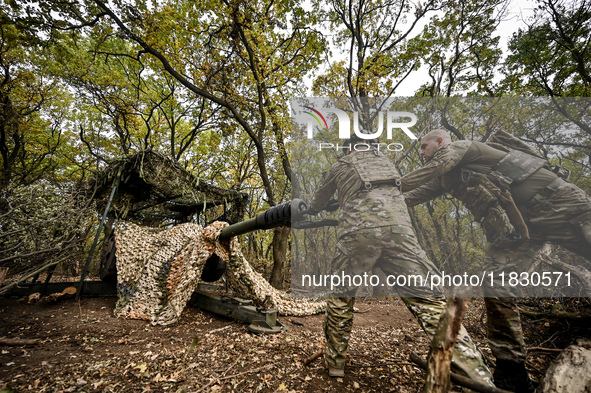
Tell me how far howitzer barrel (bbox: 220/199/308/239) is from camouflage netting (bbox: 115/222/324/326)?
502 mm

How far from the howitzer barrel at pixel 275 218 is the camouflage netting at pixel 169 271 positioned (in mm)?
502

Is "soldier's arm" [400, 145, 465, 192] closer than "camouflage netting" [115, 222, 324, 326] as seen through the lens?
Yes

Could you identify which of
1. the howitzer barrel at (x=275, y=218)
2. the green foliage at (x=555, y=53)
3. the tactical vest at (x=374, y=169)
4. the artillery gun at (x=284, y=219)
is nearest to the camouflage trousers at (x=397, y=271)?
the artillery gun at (x=284, y=219)

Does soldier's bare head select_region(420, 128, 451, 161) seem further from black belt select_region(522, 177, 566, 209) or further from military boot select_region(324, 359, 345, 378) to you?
military boot select_region(324, 359, 345, 378)

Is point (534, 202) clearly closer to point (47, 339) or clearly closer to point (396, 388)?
point (396, 388)

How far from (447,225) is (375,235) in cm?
67

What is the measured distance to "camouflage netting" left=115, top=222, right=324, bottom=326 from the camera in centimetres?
433

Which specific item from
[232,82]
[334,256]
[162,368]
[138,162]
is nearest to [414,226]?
[334,256]

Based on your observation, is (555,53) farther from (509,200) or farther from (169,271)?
(169,271)

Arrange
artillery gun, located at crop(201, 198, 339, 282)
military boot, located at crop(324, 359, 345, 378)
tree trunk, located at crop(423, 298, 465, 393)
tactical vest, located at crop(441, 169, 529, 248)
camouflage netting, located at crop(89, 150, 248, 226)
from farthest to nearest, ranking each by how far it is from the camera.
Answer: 1. camouflage netting, located at crop(89, 150, 248, 226)
2. artillery gun, located at crop(201, 198, 339, 282)
3. military boot, located at crop(324, 359, 345, 378)
4. tactical vest, located at crop(441, 169, 529, 248)
5. tree trunk, located at crop(423, 298, 465, 393)

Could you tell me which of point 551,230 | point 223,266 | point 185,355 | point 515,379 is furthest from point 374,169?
point 223,266

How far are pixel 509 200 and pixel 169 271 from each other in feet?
17.2

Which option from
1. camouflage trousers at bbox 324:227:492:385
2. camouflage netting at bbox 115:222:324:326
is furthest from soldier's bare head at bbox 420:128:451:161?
camouflage netting at bbox 115:222:324:326

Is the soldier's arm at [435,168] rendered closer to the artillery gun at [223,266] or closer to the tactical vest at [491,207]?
the tactical vest at [491,207]
